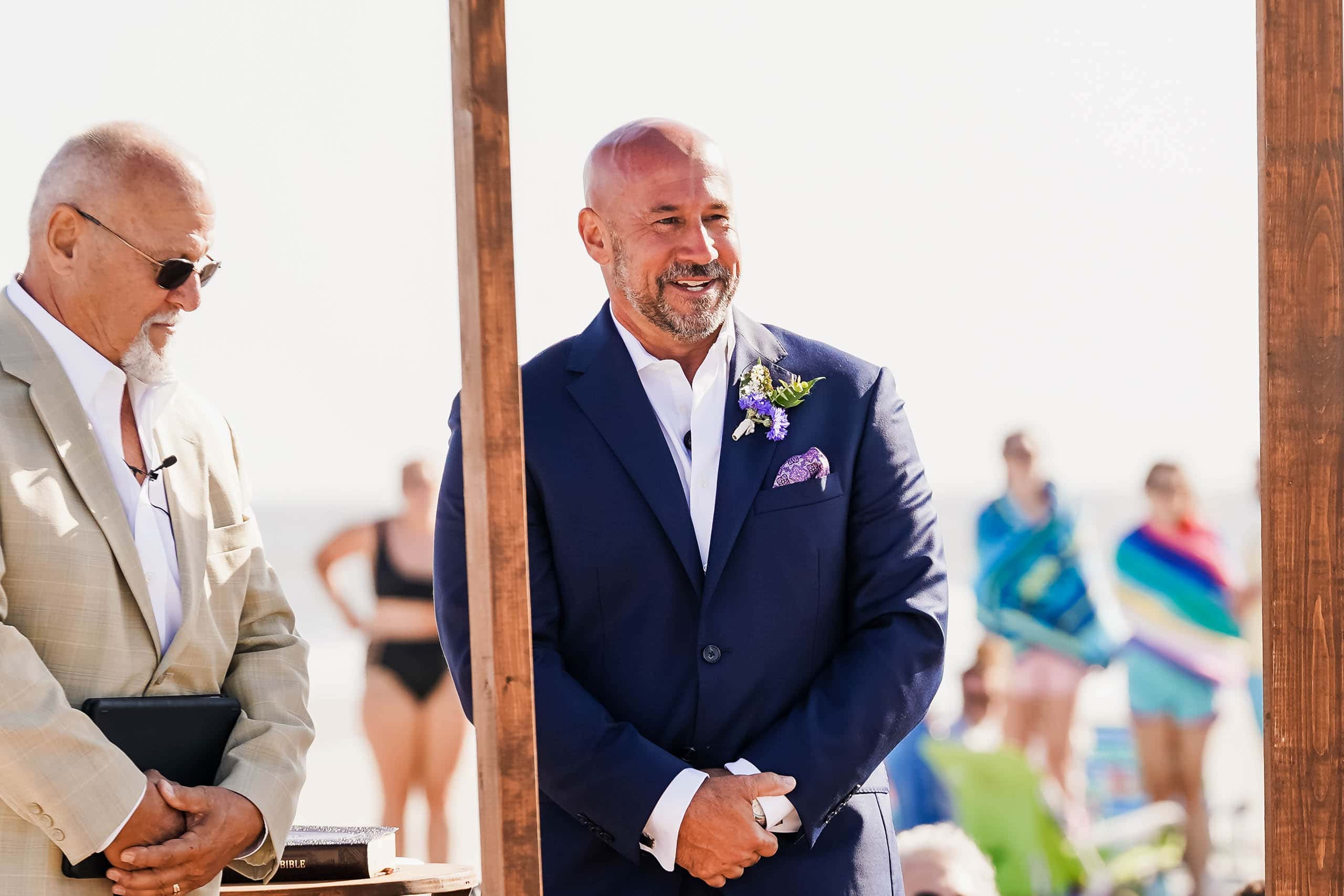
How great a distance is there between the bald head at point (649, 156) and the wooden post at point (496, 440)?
65 centimetres

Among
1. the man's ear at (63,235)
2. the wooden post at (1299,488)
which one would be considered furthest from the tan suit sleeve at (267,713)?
the wooden post at (1299,488)

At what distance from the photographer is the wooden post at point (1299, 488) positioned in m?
2.69

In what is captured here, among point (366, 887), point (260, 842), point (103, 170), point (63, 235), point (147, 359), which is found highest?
point (103, 170)

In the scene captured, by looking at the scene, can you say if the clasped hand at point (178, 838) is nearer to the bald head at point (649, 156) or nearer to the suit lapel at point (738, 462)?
the suit lapel at point (738, 462)

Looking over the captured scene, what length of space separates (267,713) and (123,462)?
504 mm

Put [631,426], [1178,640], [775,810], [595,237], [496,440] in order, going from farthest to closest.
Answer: [1178,640], [595,237], [631,426], [775,810], [496,440]

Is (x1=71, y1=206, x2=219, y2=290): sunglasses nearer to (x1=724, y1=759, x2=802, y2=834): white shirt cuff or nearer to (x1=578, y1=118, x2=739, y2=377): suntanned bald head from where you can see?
(x1=578, y1=118, x2=739, y2=377): suntanned bald head

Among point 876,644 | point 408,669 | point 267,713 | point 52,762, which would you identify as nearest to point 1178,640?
point 408,669

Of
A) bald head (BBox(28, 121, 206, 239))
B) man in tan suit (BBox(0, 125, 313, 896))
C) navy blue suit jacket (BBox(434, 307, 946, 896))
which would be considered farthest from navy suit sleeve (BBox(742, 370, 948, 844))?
bald head (BBox(28, 121, 206, 239))

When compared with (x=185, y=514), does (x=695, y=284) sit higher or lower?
higher

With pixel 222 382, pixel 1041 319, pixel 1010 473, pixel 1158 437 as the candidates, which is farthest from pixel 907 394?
pixel 1010 473

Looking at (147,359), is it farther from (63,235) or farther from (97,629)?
(97,629)

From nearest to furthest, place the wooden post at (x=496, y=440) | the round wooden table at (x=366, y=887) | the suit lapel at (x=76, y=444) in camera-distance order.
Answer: the wooden post at (x=496, y=440)
the suit lapel at (x=76, y=444)
the round wooden table at (x=366, y=887)

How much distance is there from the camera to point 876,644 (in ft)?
10.00
